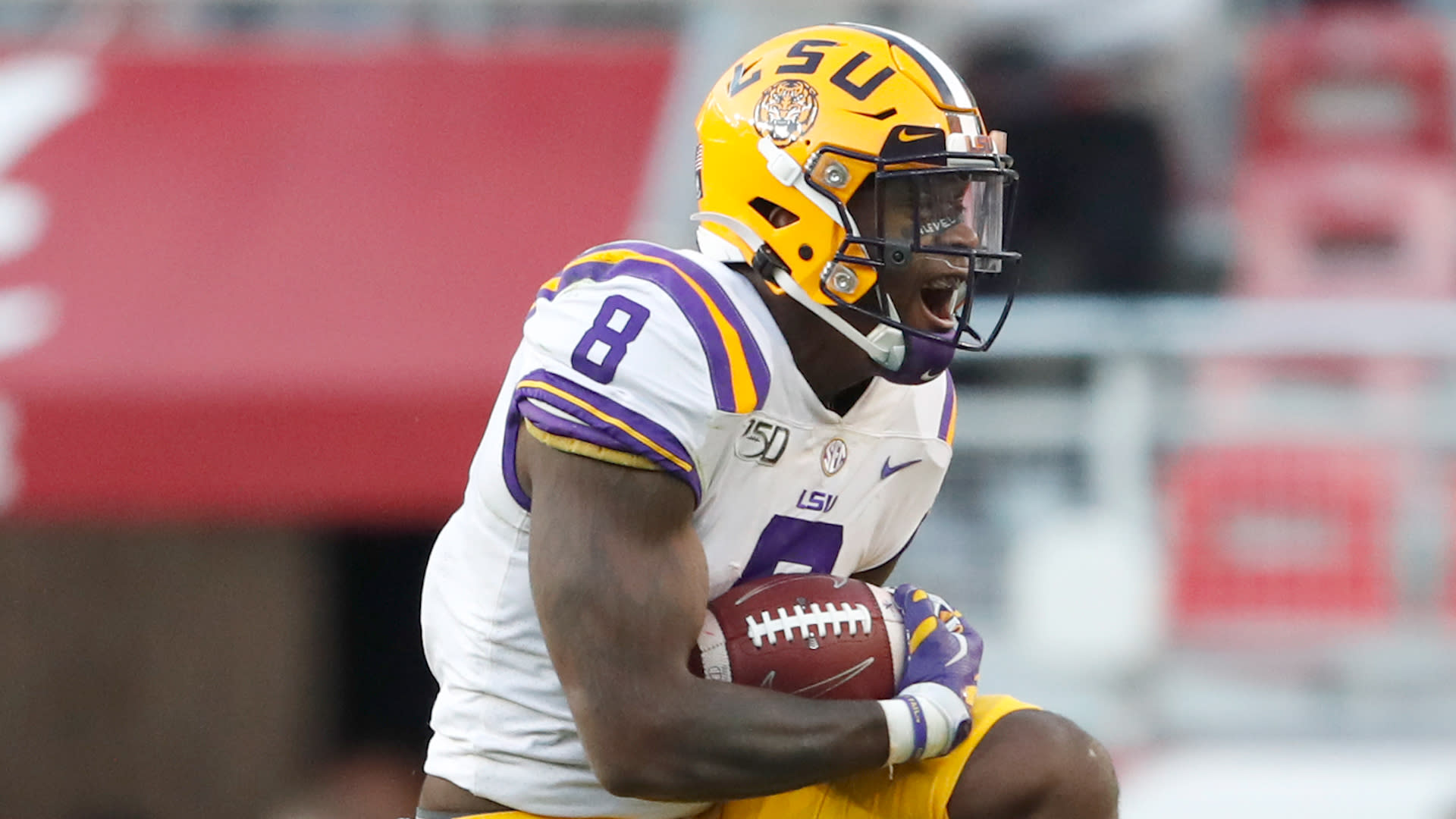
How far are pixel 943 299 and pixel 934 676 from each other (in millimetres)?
575

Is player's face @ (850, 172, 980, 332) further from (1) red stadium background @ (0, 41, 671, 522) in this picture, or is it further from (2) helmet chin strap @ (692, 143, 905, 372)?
(1) red stadium background @ (0, 41, 671, 522)

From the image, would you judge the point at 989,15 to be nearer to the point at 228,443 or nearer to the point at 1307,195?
the point at 1307,195

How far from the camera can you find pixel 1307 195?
338 inches

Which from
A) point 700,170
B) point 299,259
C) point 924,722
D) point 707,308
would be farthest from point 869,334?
point 299,259

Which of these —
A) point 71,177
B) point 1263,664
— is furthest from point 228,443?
point 1263,664

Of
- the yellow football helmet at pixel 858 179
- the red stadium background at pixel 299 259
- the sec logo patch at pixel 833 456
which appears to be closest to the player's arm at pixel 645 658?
the sec logo patch at pixel 833 456

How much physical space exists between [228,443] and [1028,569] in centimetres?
242

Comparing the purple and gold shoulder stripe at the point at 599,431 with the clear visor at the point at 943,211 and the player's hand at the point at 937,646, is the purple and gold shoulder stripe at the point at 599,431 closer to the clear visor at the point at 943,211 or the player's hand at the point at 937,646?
the player's hand at the point at 937,646

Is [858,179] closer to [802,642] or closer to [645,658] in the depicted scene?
[802,642]

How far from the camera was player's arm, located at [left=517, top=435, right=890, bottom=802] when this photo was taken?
2664mm

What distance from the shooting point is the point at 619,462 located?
269cm

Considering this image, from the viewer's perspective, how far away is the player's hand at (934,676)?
2.79 metres

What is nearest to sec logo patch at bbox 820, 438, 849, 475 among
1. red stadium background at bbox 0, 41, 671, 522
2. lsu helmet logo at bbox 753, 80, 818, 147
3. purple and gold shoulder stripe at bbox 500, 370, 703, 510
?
purple and gold shoulder stripe at bbox 500, 370, 703, 510

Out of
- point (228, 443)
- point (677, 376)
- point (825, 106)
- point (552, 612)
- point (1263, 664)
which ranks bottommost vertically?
point (1263, 664)
